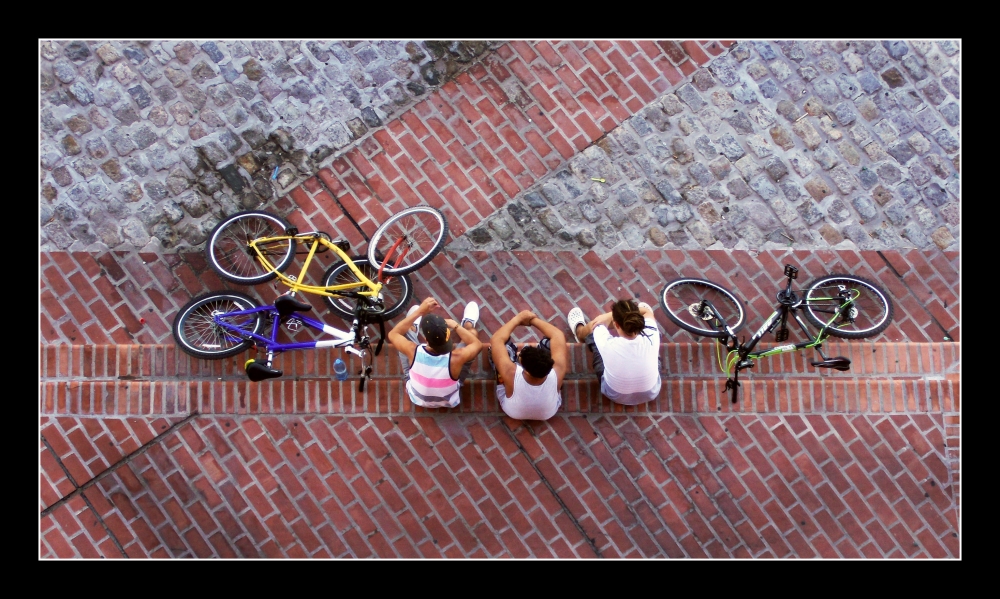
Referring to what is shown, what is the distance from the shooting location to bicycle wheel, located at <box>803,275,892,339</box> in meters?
5.98

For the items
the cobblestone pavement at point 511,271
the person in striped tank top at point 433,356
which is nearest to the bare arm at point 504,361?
the person in striped tank top at point 433,356

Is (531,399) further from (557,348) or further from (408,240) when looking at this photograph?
(408,240)

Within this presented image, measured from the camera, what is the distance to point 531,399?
5.20m

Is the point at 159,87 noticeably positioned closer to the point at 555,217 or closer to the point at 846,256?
the point at 555,217

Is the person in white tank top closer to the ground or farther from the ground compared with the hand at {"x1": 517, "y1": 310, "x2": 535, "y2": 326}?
closer to the ground

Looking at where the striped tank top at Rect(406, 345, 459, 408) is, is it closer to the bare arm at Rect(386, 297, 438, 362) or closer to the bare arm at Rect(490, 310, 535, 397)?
the bare arm at Rect(386, 297, 438, 362)

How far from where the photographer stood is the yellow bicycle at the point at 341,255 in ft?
18.7

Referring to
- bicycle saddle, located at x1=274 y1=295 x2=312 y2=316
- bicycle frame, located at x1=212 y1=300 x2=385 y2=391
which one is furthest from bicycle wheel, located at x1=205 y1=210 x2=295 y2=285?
bicycle saddle, located at x1=274 y1=295 x2=312 y2=316

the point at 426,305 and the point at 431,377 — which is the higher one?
the point at 426,305

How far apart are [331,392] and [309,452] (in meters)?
0.56

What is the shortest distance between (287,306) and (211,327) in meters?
1.08

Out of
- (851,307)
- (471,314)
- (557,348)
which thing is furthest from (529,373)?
(851,307)

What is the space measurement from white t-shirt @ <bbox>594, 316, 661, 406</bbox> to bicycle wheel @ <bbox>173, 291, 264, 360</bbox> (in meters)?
3.04

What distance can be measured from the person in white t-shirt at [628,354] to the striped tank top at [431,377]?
126 centimetres
